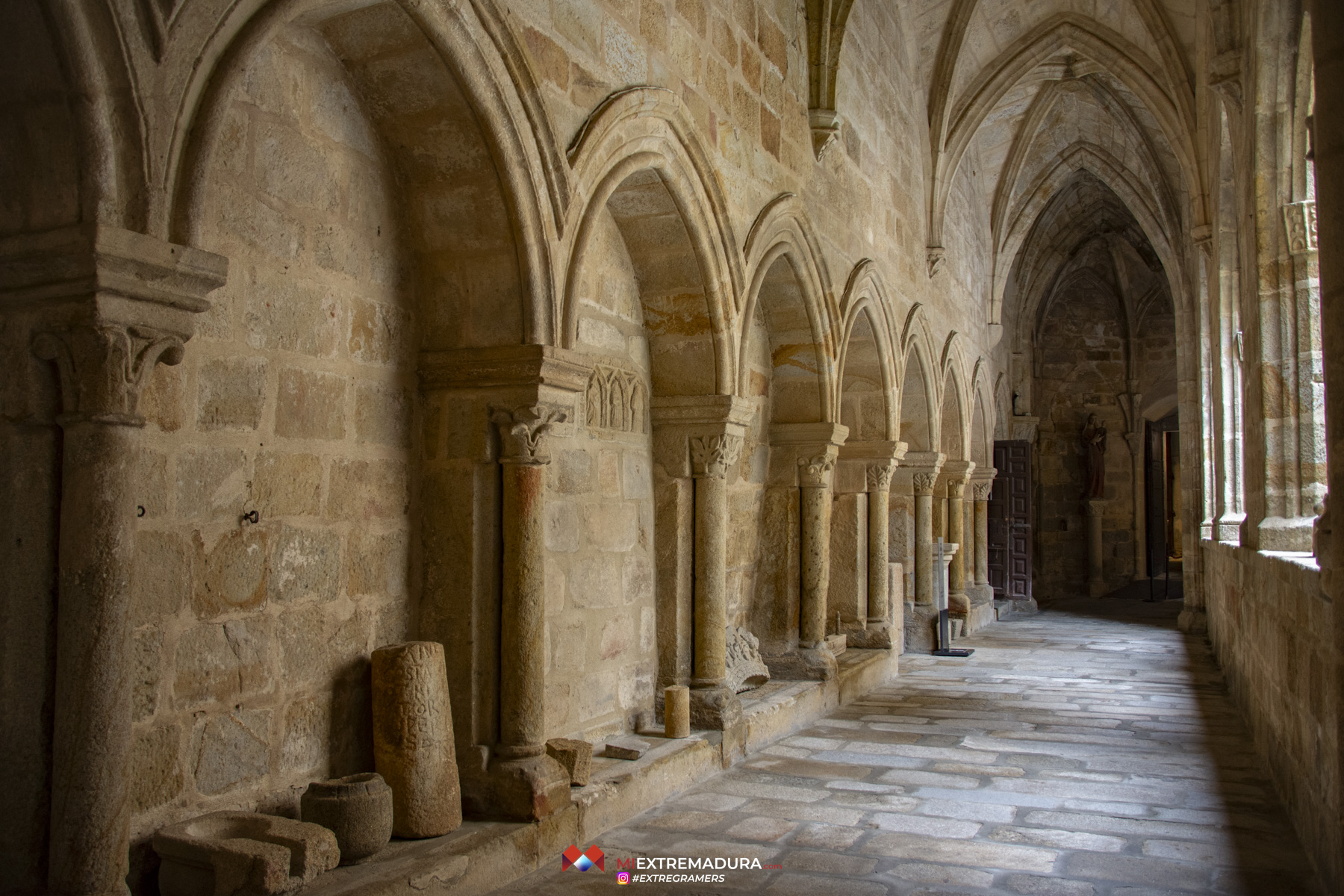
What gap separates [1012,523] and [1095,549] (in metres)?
3.51

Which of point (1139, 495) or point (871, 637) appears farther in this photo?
point (1139, 495)

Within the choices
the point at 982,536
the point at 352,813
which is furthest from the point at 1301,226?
the point at 982,536

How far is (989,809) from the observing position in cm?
380

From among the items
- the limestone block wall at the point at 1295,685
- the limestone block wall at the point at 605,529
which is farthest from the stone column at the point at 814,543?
the limestone block wall at the point at 1295,685

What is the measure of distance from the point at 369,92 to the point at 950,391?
8.13m

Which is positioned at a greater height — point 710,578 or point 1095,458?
point 1095,458

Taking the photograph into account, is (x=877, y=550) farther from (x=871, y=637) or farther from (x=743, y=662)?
(x=743, y=662)

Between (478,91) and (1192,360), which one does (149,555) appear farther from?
(1192,360)

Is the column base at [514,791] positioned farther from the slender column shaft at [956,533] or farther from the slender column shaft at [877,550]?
the slender column shaft at [956,533]

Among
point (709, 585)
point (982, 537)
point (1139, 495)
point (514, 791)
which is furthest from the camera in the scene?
point (1139, 495)

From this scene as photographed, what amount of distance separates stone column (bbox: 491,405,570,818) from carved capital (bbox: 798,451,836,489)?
9.35ft

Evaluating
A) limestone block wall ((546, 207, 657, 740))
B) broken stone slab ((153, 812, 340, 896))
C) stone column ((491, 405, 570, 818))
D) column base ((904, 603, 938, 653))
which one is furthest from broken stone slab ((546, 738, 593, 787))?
column base ((904, 603, 938, 653))

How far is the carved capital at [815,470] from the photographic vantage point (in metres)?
5.91

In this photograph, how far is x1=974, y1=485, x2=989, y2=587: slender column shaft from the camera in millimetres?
11258
